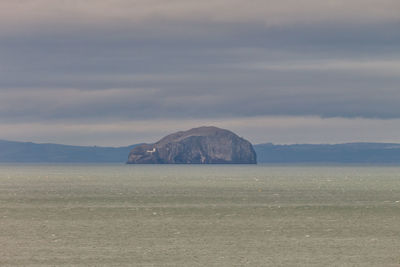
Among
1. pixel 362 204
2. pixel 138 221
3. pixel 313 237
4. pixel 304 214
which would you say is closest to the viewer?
pixel 313 237

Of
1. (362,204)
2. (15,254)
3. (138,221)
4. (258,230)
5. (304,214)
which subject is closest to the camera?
(15,254)

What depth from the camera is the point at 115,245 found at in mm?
40688

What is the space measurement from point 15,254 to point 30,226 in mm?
14928

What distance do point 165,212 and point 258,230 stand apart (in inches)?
733

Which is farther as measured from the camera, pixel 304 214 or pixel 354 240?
pixel 304 214

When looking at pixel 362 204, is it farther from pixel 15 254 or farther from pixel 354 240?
pixel 15 254

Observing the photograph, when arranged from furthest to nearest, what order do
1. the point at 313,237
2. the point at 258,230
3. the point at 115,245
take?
the point at 258,230 < the point at 313,237 < the point at 115,245

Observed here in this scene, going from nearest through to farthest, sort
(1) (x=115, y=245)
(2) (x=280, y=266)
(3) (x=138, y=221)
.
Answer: (2) (x=280, y=266)
(1) (x=115, y=245)
(3) (x=138, y=221)

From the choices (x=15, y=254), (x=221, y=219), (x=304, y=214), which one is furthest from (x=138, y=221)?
(x=15, y=254)

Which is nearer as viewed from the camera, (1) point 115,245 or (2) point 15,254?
(2) point 15,254

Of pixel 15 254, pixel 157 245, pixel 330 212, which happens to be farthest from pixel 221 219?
pixel 15 254

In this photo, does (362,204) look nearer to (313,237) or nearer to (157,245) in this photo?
(313,237)

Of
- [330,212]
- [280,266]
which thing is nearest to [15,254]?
[280,266]

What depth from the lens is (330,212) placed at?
6700cm
